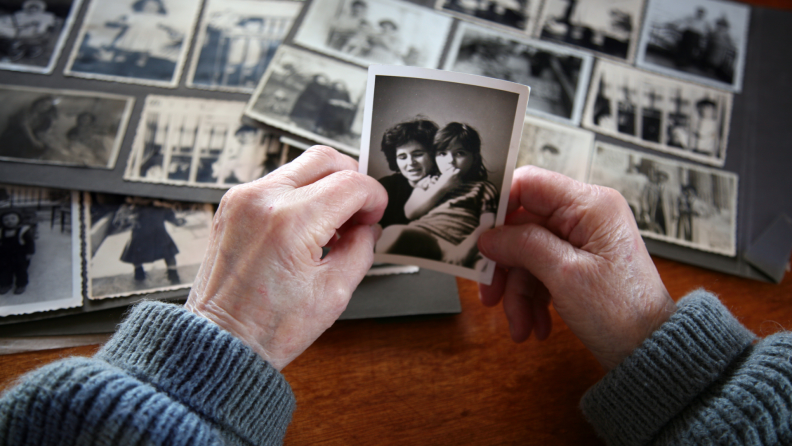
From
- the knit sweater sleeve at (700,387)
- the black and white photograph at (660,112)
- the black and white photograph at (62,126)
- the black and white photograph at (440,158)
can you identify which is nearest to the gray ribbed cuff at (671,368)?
the knit sweater sleeve at (700,387)

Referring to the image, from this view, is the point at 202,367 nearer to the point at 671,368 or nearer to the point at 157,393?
the point at 157,393

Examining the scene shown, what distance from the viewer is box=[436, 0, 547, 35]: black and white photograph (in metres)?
1.13

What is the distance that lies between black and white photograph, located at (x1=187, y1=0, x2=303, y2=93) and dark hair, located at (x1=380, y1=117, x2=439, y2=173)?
0.47 metres

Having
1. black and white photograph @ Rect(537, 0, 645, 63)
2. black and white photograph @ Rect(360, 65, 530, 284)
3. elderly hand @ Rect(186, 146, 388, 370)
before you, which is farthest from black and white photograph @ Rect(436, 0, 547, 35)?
elderly hand @ Rect(186, 146, 388, 370)

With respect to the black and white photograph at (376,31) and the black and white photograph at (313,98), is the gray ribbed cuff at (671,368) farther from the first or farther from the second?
the black and white photograph at (376,31)

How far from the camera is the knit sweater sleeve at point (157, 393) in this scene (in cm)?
47

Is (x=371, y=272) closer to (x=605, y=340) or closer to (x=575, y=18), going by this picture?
(x=605, y=340)

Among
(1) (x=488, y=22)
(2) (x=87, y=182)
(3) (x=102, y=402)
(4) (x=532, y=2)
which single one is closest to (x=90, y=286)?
(2) (x=87, y=182)

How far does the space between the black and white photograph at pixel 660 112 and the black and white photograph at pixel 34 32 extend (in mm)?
1209

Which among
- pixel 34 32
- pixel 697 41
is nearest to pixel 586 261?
pixel 697 41

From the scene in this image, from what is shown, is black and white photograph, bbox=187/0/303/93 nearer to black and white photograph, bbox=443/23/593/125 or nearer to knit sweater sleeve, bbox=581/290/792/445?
black and white photograph, bbox=443/23/593/125

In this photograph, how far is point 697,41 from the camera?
3.76ft

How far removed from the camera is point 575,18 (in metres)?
1.16

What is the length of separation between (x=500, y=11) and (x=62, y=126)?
1.03m
